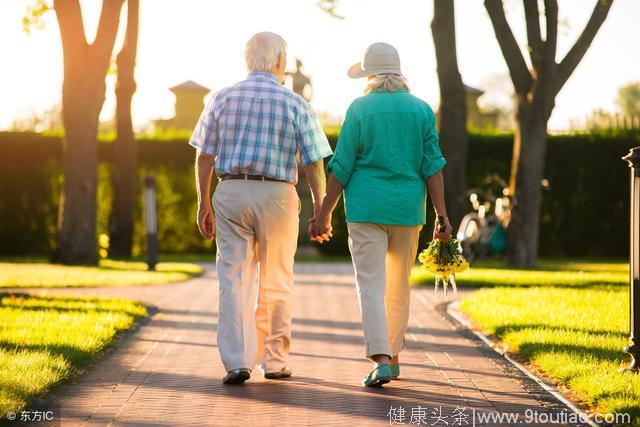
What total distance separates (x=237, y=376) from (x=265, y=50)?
6.51ft

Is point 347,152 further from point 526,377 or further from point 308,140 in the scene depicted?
point 526,377

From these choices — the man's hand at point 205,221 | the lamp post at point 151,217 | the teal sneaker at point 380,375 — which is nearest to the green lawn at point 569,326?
the teal sneaker at point 380,375

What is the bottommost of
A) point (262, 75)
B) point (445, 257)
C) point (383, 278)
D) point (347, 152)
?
point (383, 278)

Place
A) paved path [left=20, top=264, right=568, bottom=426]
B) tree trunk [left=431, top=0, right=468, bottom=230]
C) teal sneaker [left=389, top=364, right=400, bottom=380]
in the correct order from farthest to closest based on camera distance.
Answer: tree trunk [left=431, top=0, right=468, bottom=230], teal sneaker [left=389, top=364, right=400, bottom=380], paved path [left=20, top=264, right=568, bottom=426]

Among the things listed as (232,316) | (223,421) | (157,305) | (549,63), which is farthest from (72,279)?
(223,421)

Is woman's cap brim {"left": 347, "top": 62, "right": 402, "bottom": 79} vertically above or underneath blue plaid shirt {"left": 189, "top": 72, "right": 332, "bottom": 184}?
above

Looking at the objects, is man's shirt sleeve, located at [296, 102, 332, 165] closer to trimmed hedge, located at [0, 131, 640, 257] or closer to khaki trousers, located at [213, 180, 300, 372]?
khaki trousers, located at [213, 180, 300, 372]

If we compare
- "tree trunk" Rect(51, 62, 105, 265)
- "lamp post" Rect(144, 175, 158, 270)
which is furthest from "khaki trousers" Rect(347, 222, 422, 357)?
"tree trunk" Rect(51, 62, 105, 265)

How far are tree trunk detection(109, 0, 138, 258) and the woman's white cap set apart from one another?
1546cm

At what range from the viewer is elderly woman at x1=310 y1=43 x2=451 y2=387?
687 centimetres

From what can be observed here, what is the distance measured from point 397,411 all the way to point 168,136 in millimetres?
17952

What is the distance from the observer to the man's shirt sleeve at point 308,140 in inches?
279

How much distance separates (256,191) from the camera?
6988 millimetres

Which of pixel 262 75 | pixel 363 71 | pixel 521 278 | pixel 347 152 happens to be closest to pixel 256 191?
pixel 347 152
